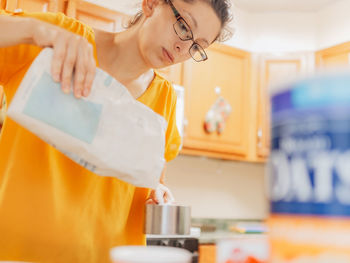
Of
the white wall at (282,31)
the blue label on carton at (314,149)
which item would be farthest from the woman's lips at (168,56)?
the white wall at (282,31)

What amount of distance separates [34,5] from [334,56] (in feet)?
7.19

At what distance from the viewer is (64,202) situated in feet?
2.49

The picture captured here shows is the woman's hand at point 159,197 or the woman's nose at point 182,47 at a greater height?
the woman's nose at point 182,47

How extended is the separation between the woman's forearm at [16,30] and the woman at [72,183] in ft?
0.20

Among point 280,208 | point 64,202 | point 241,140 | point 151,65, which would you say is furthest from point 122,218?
point 241,140

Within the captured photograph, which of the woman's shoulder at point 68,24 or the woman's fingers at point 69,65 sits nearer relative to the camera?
the woman's fingers at point 69,65

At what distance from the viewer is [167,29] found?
867 mm

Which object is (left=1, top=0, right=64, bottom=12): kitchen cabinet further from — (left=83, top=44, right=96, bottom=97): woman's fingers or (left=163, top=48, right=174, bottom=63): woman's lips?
(left=83, top=44, right=96, bottom=97): woman's fingers

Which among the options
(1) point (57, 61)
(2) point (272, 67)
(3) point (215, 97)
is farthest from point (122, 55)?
(2) point (272, 67)

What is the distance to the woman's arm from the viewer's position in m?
0.45

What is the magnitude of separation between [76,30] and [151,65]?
0.20 m

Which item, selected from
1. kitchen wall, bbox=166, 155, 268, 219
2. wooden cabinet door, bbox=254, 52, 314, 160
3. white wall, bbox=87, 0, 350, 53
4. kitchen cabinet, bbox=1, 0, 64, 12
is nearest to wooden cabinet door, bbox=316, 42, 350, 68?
wooden cabinet door, bbox=254, 52, 314, 160

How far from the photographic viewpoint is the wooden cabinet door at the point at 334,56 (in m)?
2.84

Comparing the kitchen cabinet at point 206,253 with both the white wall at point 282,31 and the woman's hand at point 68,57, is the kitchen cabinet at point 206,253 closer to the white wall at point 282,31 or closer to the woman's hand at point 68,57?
the white wall at point 282,31
